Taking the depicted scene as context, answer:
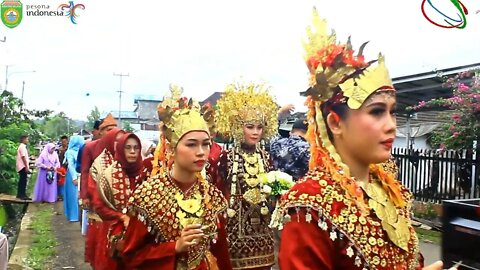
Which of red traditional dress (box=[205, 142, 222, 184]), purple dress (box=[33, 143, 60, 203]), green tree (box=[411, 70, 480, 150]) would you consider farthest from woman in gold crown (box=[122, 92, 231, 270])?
purple dress (box=[33, 143, 60, 203])

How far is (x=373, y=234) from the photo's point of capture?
80.0 inches

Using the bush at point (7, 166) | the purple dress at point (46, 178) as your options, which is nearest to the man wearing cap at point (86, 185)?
the bush at point (7, 166)

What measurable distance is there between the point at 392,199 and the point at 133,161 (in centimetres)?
333

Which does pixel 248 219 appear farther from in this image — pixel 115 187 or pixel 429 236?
pixel 429 236

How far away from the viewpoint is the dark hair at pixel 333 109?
6.96 feet

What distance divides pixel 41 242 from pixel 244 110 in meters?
4.82

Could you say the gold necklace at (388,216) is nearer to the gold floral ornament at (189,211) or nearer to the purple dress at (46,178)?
the gold floral ornament at (189,211)

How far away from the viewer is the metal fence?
9008mm

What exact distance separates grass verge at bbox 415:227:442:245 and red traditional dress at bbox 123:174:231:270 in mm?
5387

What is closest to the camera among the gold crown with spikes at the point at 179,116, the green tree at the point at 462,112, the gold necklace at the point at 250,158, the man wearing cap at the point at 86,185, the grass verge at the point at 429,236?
the gold crown with spikes at the point at 179,116

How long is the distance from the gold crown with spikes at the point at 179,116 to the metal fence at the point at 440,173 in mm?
6177

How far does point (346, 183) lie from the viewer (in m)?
2.11

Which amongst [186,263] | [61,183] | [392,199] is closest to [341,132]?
[392,199]

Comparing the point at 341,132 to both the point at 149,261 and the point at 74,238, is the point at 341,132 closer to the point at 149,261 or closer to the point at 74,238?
the point at 149,261
